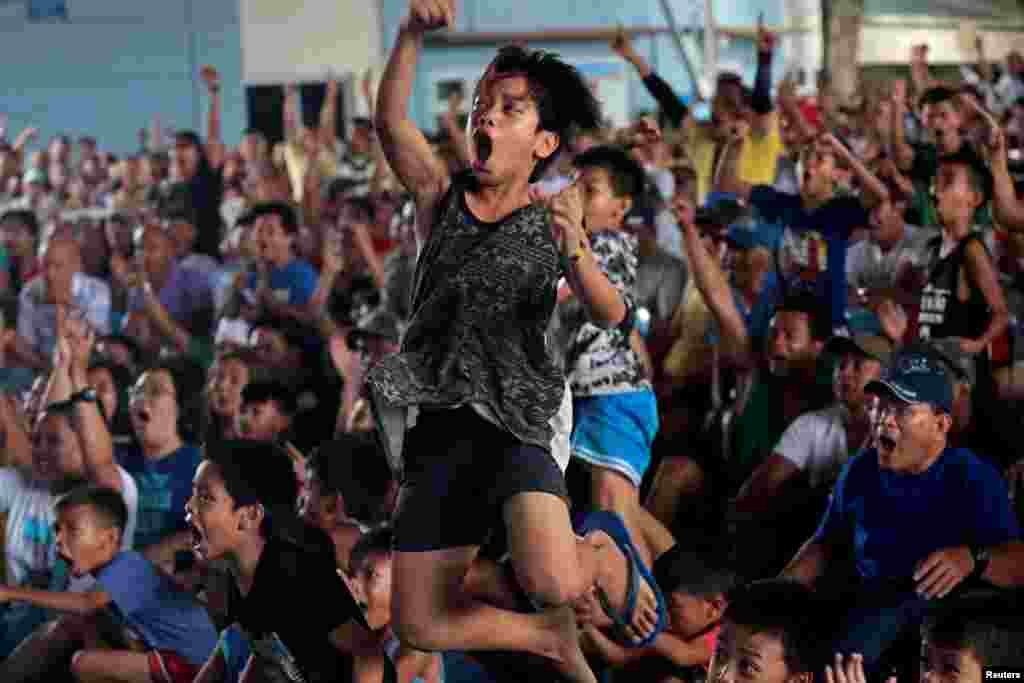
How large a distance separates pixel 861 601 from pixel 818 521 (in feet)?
3.33

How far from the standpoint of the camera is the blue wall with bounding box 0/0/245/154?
1959cm

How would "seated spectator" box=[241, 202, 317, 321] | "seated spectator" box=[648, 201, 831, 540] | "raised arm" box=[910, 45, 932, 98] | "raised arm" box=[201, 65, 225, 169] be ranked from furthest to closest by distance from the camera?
1. "raised arm" box=[201, 65, 225, 169]
2. "raised arm" box=[910, 45, 932, 98]
3. "seated spectator" box=[241, 202, 317, 321]
4. "seated spectator" box=[648, 201, 831, 540]

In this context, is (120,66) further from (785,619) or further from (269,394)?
(785,619)

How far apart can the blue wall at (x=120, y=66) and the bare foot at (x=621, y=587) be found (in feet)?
53.2

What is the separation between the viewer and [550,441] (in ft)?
12.0

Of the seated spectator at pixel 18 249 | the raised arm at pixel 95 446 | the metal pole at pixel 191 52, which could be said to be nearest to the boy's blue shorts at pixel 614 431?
the raised arm at pixel 95 446

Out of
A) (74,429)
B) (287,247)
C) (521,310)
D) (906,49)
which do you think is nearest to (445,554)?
(521,310)

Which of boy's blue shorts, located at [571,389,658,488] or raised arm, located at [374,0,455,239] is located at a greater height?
raised arm, located at [374,0,455,239]

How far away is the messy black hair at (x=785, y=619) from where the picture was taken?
3928 millimetres

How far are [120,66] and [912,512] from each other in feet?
56.0

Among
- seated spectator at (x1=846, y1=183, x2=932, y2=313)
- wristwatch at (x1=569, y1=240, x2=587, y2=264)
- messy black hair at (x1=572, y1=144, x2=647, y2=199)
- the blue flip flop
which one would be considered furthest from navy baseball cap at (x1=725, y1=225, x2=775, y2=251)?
wristwatch at (x1=569, y1=240, x2=587, y2=264)

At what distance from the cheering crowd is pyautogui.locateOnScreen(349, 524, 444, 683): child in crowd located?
0.5 inches

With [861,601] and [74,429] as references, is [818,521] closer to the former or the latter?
[861,601]

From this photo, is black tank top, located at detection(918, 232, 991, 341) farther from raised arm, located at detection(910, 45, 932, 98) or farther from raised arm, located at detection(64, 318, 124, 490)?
raised arm, located at detection(910, 45, 932, 98)
